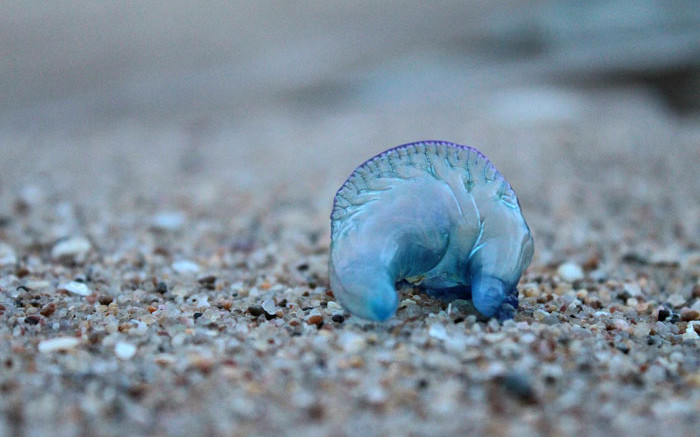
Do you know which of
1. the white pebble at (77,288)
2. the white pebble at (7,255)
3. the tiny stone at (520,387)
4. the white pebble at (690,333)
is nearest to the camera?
the tiny stone at (520,387)

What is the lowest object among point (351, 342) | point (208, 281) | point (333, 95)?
point (208, 281)

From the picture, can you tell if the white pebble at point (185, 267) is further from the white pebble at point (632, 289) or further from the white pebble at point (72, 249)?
the white pebble at point (632, 289)

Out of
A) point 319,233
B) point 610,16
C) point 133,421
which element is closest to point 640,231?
point 319,233

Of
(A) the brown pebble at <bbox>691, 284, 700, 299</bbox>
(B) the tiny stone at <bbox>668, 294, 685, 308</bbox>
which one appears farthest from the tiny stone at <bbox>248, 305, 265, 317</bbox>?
(A) the brown pebble at <bbox>691, 284, 700, 299</bbox>

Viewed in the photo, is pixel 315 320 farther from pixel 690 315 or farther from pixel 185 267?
pixel 690 315

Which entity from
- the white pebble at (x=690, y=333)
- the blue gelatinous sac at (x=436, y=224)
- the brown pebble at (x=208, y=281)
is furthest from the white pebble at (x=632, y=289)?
the brown pebble at (x=208, y=281)

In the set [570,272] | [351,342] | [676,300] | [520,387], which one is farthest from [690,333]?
[351,342]
